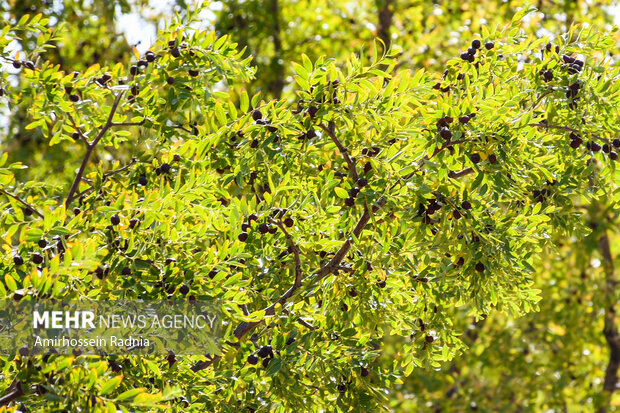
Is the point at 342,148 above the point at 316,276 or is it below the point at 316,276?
above

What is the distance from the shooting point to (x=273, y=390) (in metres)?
2.62

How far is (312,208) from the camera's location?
2.87 meters

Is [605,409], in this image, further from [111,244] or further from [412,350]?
[111,244]

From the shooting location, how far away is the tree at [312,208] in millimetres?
2496

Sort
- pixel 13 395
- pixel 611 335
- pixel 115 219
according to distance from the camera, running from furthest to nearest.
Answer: pixel 611 335 < pixel 115 219 < pixel 13 395

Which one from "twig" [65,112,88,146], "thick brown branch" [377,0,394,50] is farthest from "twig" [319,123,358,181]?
"thick brown branch" [377,0,394,50]

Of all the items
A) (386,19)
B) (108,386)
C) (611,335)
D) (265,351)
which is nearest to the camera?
(108,386)

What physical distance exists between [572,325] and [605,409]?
896 millimetres

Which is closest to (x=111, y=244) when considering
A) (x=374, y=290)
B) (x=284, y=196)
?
(x=284, y=196)

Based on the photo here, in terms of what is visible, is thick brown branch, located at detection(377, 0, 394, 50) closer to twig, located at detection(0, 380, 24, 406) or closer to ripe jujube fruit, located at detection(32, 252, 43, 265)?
ripe jujube fruit, located at detection(32, 252, 43, 265)

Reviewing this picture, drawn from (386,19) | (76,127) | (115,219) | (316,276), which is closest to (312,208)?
(316,276)

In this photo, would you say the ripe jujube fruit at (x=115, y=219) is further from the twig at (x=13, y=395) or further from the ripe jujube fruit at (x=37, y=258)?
the twig at (x=13, y=395)

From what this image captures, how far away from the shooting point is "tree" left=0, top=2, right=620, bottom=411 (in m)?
2.50

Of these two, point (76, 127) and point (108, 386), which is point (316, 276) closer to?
point (108, 386)
